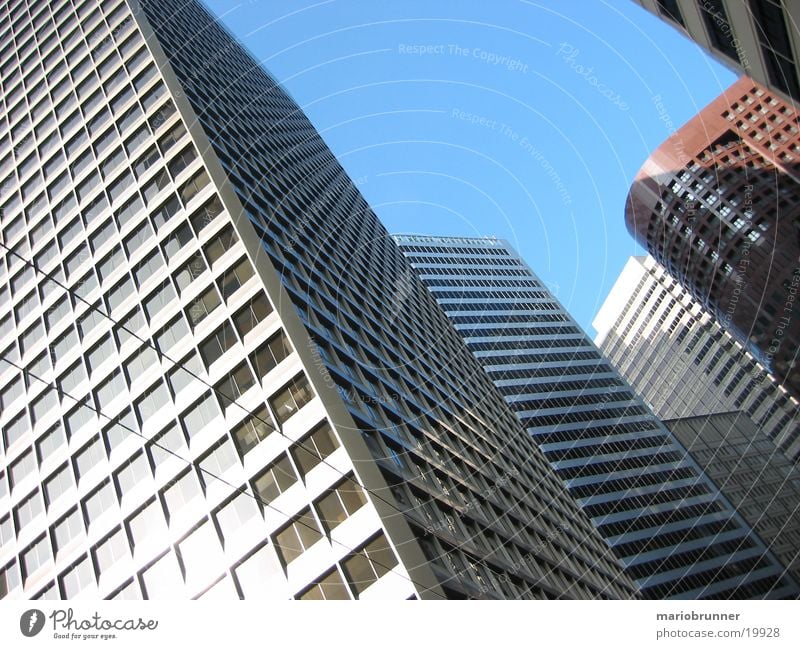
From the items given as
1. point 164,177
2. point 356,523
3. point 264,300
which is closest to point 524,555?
point 356,523

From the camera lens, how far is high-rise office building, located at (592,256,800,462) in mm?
136125

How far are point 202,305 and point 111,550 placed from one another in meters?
12.5

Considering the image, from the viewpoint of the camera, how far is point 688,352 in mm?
161250

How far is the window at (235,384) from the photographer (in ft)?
108

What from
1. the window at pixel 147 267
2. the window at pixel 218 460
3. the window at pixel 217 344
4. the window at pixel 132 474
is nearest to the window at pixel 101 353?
the window at pixel 147 267

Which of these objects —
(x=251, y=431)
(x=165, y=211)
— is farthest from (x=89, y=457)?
(x=165, y=211)

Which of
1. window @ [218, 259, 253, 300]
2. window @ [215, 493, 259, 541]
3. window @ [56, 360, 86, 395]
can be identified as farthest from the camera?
window @ [56, 360, 86, 395]

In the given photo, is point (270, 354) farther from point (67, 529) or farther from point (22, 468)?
point (22, 468)

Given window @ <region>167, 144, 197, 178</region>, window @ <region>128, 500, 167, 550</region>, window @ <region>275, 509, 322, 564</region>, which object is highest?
window @ <region>167, 144, 197, 178</region>

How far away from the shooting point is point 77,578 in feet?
115

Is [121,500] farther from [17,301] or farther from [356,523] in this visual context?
[17,301]

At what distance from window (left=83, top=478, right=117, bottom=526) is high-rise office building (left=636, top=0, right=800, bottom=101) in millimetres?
32602

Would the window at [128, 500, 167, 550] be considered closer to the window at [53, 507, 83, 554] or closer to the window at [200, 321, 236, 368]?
the window at [53, 507, 83, 554]

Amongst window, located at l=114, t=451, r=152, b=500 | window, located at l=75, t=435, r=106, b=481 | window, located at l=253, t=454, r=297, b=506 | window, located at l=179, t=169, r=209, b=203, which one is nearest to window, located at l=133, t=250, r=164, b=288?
window, located at l=179, t=169, r=209, b=203
